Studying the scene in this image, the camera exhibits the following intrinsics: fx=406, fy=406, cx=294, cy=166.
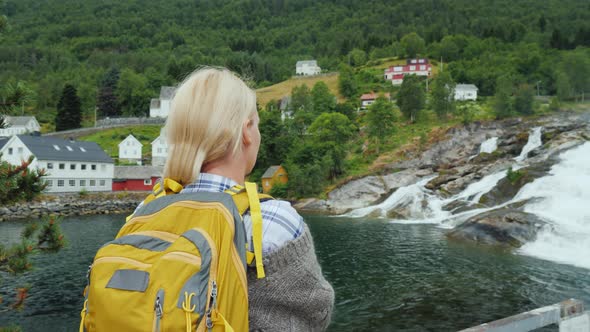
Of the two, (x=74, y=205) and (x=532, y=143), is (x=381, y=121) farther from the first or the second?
(x=74, y=205)

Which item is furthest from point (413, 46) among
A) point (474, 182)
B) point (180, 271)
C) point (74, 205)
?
point (180, 271)

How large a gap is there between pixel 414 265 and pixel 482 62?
330 feet

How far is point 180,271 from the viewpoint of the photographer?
157 centimetres

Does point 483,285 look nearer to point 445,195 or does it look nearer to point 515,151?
point 445,195

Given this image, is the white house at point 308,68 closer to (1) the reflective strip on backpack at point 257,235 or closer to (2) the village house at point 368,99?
(2) the village house at point 368,99

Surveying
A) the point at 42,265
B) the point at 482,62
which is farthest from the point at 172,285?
the point at 482,62

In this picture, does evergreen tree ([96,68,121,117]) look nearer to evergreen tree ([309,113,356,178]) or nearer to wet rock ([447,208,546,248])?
evergreen tree ([309,113,356,178])

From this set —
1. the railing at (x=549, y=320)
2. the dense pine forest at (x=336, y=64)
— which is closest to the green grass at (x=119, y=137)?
the dense pine forest at (x=336, y=64)

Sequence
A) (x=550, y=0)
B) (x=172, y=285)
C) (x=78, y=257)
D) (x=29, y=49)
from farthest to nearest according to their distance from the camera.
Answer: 1. (x=550, y=0)
2. (x=29, y=49)
3. (x=78, y=257)
4. (x=172, y=285)

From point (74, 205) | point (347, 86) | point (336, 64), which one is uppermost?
point (336, 64)

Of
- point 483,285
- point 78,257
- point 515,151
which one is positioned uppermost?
point 515,151

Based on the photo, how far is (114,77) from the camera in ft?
356

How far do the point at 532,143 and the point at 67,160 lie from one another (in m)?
55.3

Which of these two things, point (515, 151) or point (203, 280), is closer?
point (203, 280)
